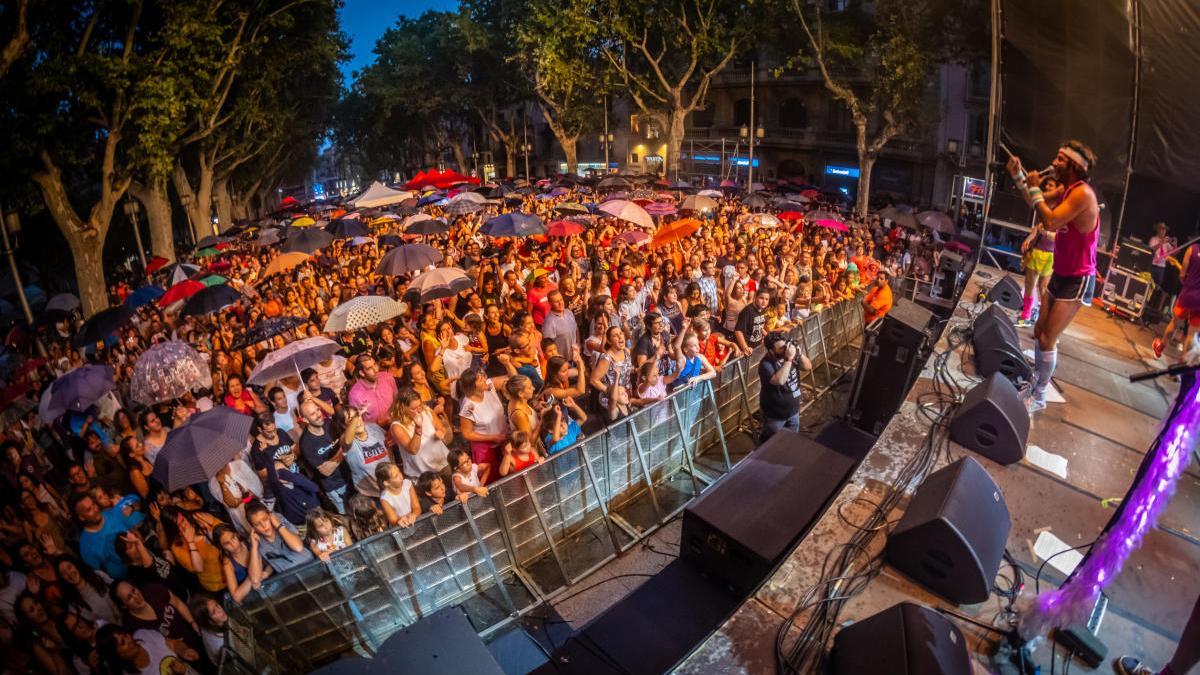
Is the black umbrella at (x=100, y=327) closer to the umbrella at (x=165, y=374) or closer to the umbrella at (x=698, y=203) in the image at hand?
the umbrella at (x=165, y=374)

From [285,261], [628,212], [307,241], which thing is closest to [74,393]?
[285,261]

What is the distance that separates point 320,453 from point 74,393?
3.81 meters

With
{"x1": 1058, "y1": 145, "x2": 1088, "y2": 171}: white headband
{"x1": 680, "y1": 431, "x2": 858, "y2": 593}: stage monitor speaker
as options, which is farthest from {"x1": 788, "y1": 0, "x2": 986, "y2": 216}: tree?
{"x1": 680, "y1": 431, "x2": 858, "y2": 593}: stage monitor speaker

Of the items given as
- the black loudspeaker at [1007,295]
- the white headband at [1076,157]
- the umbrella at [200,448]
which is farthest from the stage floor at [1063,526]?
the umbrella at [200,448]

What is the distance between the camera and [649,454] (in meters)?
6.88

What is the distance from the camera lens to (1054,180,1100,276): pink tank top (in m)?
4.80

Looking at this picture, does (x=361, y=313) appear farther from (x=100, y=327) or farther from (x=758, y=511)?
(x=758, y=511)

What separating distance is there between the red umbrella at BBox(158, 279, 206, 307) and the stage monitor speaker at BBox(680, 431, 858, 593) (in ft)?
34.7

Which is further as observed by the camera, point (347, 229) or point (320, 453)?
point (347, 229)

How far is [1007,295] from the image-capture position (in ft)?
28.3

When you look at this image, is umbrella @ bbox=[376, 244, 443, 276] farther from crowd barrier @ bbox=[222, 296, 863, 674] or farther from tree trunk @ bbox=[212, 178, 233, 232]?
tree trunk @ bbox=[212, 178, 233, 232]

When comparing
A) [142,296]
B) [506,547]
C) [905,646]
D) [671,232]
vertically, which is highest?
[671,232]

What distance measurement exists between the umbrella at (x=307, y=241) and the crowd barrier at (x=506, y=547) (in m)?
9.02

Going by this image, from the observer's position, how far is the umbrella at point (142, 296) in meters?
10.0
